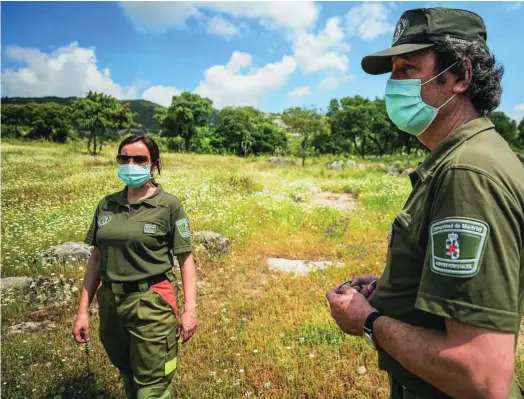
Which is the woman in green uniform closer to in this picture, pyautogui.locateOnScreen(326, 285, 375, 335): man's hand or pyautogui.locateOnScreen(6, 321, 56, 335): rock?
pyautogui.locateOnScreen(326, 285, 375, 335): man's hand

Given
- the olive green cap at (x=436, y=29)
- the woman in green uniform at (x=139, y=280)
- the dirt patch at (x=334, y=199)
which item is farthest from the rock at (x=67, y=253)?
the dirt patch at (x=334, y=199)

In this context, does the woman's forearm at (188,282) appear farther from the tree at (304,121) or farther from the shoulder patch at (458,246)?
the tree at (304,121)

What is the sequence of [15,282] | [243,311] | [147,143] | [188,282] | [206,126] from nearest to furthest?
[188,282], [147,143], [243,311], [15,282], [206,126]

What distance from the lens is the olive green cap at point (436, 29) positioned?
58.4 inches

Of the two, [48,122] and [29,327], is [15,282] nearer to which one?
[29,327]

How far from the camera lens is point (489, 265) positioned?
1046mm

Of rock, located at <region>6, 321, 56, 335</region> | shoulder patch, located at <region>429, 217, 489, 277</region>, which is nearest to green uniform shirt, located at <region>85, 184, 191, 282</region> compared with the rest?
shoulder patch, located at <region>429, 217, 489, 277</region>

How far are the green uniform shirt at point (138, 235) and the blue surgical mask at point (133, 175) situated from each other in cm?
16

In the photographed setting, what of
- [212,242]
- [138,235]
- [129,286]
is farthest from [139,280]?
[212,242]

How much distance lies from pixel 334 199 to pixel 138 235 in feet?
44.7

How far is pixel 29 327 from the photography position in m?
5.15

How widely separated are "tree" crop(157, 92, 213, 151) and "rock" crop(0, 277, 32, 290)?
60.9 meters

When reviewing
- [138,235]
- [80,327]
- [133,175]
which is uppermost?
[133,175]

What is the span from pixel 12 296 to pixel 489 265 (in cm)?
702
